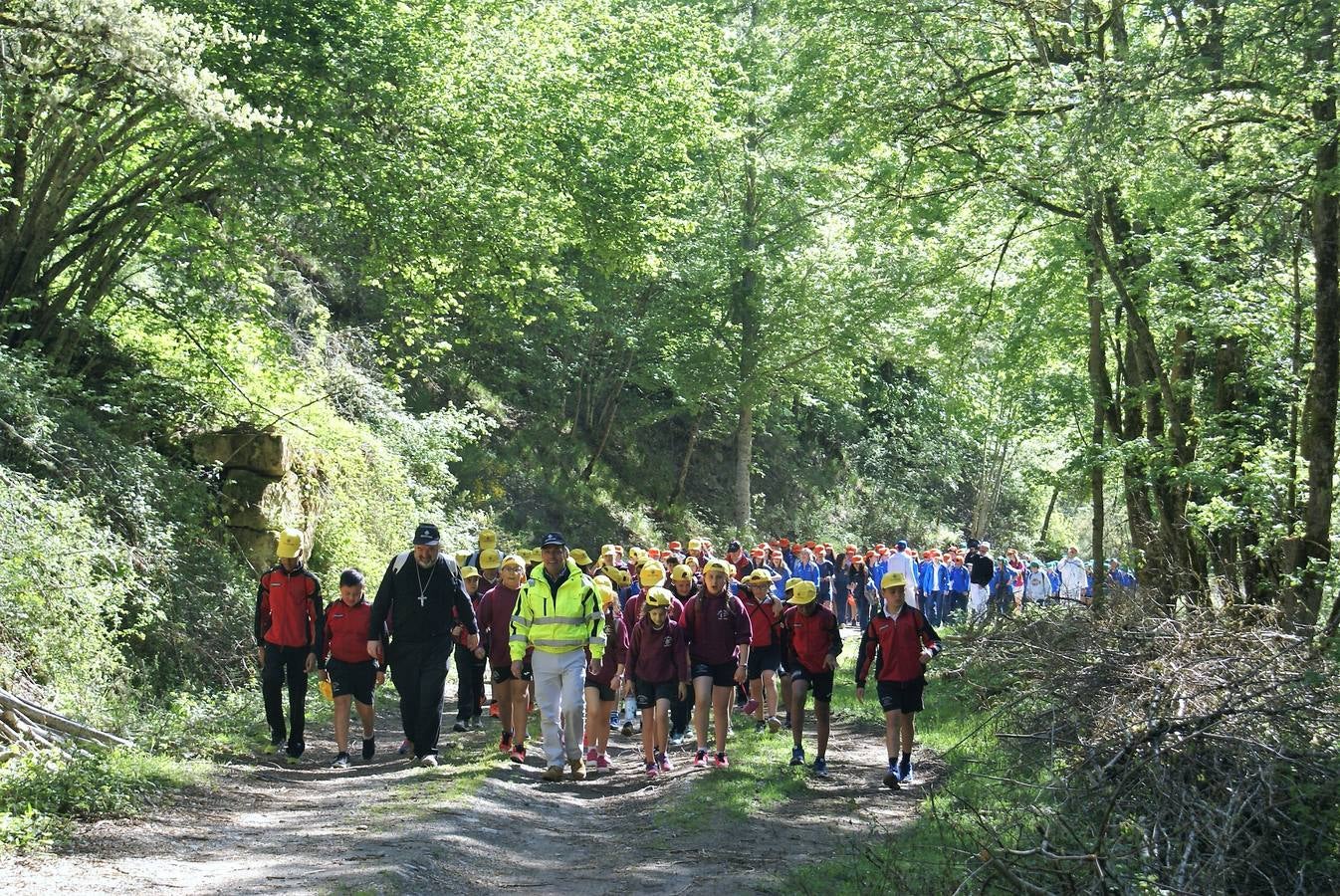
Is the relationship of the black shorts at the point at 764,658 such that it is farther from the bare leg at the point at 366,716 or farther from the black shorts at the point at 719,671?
the bare leg at the point at 366,716

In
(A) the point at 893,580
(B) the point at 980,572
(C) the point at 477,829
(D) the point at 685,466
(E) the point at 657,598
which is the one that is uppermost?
(D) the point at 685,466

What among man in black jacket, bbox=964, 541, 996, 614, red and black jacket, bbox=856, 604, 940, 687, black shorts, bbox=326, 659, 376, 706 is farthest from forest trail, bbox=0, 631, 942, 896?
man in black jacket, bbox=964, 541, 996, 614

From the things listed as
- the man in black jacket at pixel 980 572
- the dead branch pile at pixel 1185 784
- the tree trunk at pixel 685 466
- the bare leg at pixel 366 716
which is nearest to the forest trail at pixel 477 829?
the bare leg at pixel 366 716

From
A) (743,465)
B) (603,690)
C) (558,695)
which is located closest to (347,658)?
(558,695)

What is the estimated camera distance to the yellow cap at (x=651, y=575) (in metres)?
12.8

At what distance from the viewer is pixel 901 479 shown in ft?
159

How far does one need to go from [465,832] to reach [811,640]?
4.15 meters

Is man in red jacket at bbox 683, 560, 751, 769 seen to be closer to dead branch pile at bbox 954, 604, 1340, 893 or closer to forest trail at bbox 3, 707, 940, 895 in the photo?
forest trail at bbox 3, 707, 940, 895

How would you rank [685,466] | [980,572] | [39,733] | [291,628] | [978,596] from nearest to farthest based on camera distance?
1. [39,733]
2. [291,628]
3. [980,572]
4. [978,596]
5. [685,466]

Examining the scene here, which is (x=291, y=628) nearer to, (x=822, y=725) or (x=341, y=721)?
(x=341, y=721)

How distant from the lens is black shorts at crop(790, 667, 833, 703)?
39.6 feet

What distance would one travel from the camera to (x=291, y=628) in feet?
39.7

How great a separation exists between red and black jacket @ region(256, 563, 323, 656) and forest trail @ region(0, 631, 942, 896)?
1.10m

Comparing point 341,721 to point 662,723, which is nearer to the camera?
point 341,721
